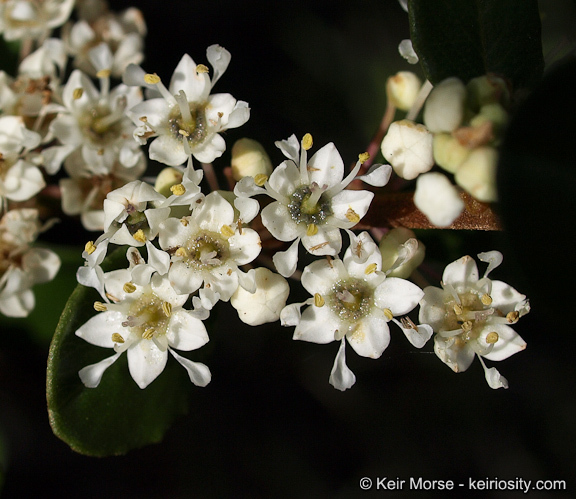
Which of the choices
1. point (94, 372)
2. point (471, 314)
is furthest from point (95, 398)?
point (471, 314)

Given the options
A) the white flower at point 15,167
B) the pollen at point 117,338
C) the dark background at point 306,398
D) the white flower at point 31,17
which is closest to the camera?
the pollen at point 117,338

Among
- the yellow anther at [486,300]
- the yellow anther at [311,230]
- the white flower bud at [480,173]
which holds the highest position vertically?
the white flower bud at [480,173]

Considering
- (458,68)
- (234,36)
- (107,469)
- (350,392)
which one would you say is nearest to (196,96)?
(458,68)

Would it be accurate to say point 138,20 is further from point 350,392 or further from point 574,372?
point 574,372

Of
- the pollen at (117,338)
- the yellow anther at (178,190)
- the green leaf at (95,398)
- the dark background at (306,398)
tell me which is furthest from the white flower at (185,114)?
the dark background at (306,398)

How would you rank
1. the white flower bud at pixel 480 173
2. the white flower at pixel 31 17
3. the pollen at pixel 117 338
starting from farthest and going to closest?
the white flower at pixel 31 17 → the pollen at pixel 117 338 → the white flower bud at pixel 480 173

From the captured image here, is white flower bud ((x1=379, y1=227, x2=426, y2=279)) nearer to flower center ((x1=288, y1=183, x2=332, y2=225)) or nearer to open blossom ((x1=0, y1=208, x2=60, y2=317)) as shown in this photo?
flower center ((x1=288, y1=183, x2=332, y2=225))

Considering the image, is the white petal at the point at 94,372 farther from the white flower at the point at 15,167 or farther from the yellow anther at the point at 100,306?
the white flower at the point at 15,167
